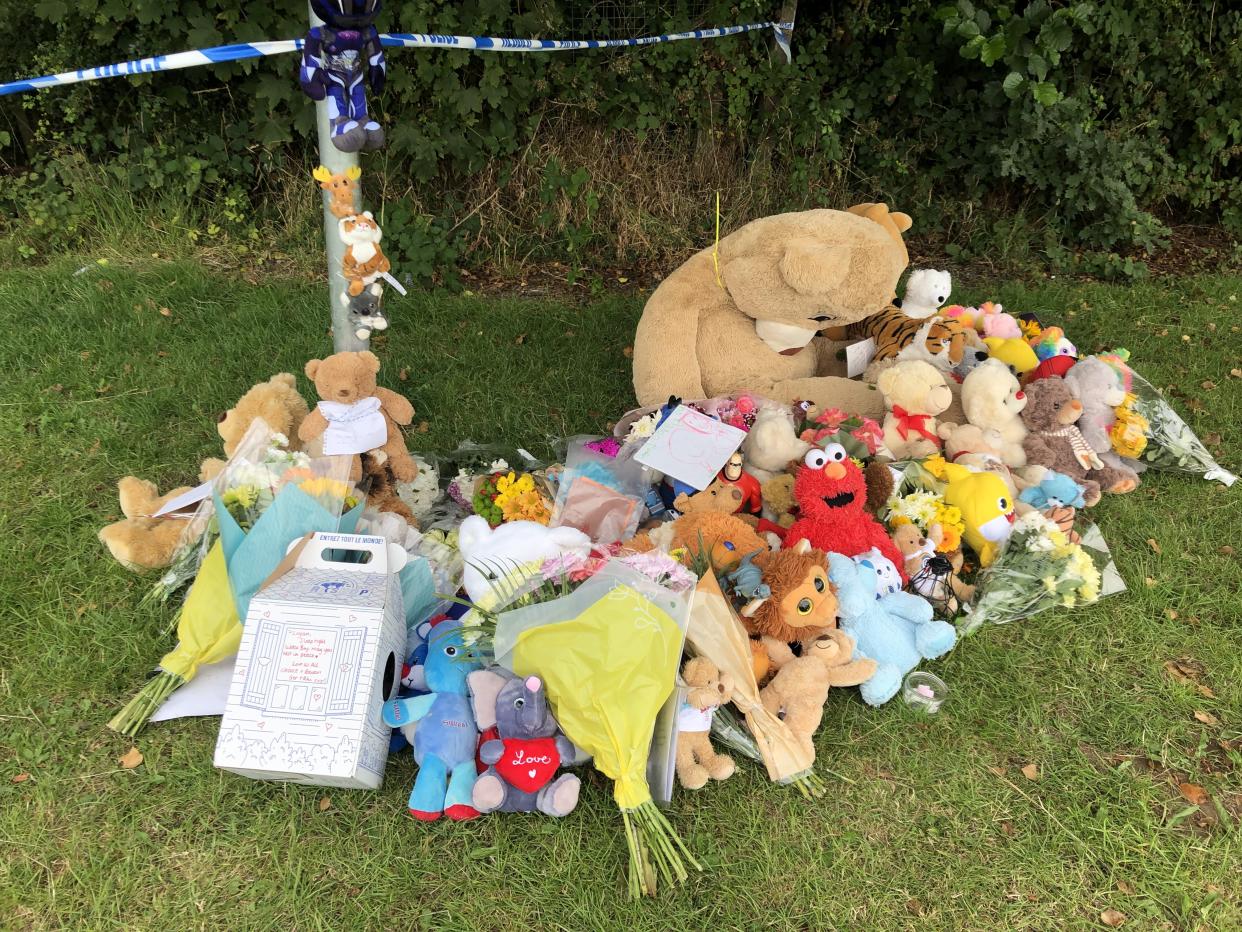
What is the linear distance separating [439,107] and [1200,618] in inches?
178

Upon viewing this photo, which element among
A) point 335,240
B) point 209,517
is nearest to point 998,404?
point 335,240

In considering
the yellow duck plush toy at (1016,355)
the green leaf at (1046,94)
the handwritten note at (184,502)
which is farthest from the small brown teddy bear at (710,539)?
the green leaf at (1046,94)

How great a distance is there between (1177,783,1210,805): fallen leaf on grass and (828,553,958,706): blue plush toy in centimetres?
68

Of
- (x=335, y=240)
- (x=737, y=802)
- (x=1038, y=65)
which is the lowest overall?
(x=737, y=802)

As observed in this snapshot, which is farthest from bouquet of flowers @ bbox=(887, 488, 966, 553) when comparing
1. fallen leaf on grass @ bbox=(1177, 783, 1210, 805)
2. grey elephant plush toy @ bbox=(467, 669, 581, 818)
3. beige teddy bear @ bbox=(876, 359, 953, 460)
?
grey elephant plush toy @ bbox=(467, 669, 581, 818)

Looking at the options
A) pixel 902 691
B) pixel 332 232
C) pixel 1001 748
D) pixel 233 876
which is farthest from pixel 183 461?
pixel 1001 748

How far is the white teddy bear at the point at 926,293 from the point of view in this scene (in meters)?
3.70

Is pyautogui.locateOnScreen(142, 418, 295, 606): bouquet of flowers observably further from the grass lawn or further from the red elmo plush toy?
the red elmo plush toy

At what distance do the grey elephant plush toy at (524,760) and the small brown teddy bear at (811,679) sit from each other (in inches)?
24.4

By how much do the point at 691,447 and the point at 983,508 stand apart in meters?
1.03

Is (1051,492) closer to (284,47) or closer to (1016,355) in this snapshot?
(1016,355)

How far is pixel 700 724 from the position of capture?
2.33m

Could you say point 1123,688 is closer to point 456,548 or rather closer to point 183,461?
point 456,548

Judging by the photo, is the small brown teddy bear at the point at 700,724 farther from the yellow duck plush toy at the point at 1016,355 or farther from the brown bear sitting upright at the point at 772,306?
the yellow duck plush toy at the point at 1016,355
